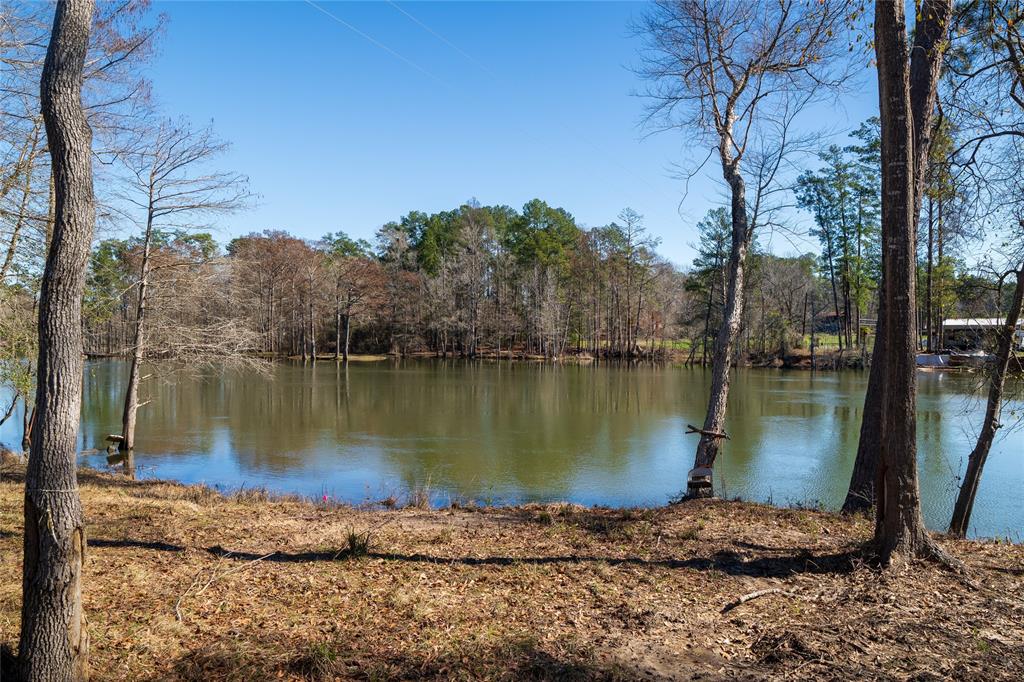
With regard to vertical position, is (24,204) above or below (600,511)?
above

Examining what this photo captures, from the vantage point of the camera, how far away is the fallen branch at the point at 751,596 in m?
4.05

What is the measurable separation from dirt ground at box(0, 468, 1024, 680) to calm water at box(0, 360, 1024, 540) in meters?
4.05

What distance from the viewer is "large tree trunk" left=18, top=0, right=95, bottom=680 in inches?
118

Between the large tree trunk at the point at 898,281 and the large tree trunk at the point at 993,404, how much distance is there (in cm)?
289

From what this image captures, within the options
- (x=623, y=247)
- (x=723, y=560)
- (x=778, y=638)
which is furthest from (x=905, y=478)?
(x=623, y=247)

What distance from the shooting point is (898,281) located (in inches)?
176

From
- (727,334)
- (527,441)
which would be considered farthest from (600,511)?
(527,441)

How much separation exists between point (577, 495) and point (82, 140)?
346 inches

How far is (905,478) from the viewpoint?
4516 millimetres

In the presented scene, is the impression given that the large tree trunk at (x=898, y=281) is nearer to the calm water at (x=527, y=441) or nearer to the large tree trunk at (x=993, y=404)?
the large tree trunk at (x=993, y=404)

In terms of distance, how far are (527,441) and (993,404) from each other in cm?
994

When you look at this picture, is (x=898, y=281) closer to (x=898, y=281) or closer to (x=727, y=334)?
(x=898, y=281)

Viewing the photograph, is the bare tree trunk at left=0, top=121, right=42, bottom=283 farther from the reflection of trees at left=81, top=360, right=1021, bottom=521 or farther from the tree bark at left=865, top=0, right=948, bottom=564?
the tree bark at left=865, top=0, right=948, bottom=564

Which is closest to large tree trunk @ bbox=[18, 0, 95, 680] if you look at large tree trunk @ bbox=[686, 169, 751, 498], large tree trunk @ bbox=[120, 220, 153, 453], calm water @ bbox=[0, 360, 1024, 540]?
calm water @ bbox=[0, 360, 1024, 540]
